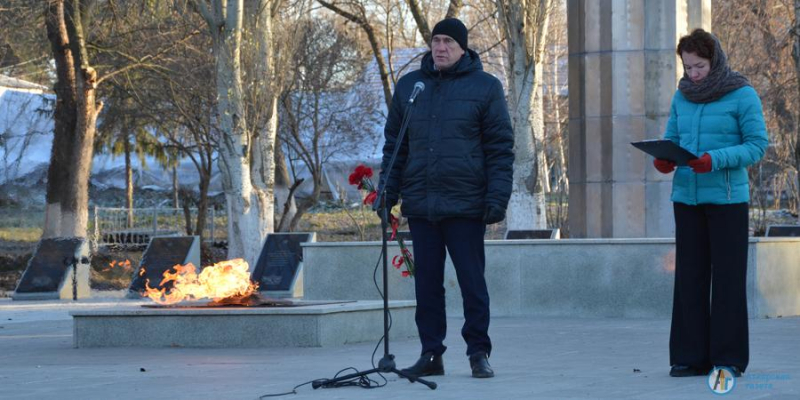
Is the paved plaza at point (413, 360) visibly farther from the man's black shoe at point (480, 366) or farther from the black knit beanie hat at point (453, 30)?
the black knit beanie hat at point (453, 30)

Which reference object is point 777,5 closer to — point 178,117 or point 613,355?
point 178,117

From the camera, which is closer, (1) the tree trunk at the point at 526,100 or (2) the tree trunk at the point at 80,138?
(1) the tree trunk at the point at 526,100

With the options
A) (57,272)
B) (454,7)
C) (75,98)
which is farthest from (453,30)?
(75,98)

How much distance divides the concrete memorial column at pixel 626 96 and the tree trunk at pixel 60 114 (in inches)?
588

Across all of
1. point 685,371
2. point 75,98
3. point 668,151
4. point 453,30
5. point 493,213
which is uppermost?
point 75,98

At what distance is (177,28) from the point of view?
31109mm

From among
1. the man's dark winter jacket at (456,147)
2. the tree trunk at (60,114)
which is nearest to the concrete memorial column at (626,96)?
the man's dark winter jacket at (456,147)

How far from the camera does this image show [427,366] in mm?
8148

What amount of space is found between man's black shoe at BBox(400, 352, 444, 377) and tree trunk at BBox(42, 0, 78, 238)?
21984 millimetres

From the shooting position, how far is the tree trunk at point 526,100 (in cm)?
2278

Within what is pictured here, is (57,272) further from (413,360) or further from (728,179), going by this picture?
(728,179)

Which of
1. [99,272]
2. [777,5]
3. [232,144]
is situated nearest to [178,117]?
[99,272]

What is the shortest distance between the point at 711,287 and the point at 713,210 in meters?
0.49

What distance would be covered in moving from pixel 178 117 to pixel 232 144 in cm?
1026
